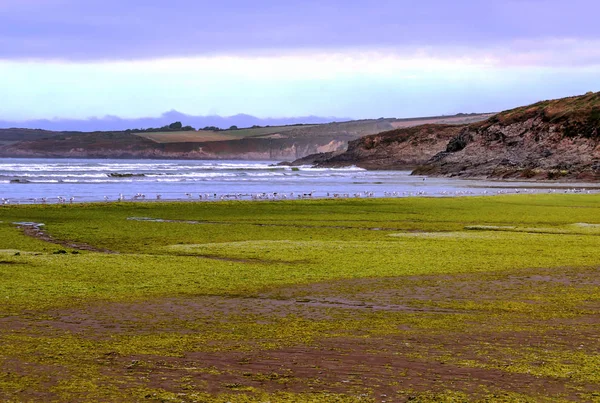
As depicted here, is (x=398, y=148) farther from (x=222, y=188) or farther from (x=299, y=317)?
(x=299, y=317)

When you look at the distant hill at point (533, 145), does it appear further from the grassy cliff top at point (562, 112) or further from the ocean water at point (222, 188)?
the ocean water at point (222, 188)

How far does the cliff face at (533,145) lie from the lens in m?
110

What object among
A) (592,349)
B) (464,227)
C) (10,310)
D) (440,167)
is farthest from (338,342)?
(440,167)

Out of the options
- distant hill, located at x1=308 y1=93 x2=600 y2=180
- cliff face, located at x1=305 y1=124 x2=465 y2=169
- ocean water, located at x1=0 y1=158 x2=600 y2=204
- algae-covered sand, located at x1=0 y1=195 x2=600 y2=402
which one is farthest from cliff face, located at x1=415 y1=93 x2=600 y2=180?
algae-covered sand, located at x1=0 y1=195 x2=600 y2=402

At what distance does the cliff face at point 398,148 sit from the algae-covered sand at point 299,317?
142263mm

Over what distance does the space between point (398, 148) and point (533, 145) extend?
186 ft

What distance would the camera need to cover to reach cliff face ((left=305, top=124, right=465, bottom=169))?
566 ft

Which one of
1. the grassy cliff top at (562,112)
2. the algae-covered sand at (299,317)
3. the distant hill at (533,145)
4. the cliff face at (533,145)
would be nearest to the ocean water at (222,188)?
the distant hill at (533,145)

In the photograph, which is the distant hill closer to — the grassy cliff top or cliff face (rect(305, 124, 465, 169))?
the grassy cliff top

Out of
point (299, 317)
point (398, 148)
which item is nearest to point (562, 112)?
point (398, 148)

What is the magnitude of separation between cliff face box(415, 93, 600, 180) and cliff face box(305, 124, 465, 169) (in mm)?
28859

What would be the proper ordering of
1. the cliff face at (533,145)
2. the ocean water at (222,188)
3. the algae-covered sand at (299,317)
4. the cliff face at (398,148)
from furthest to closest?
1. the cliff face at (398,148)
2. the cliff face at (533,145)
3. the ocean water at (222,188)
4. the algae-covered sand at (299,317)

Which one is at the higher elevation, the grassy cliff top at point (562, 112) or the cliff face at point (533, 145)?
the grassy cliff top at point (562, 112)

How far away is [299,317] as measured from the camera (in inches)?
551
